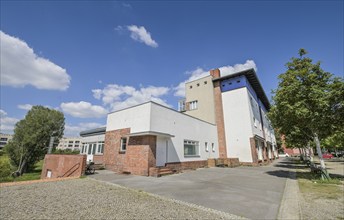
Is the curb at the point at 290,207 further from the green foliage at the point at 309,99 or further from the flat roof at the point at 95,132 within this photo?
the flat roof at the point at 95,132

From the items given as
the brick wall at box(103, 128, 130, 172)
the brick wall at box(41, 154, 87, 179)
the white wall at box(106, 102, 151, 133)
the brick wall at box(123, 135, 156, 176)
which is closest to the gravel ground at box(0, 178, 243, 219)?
the brick wall at box(41, 154, 87, 179)

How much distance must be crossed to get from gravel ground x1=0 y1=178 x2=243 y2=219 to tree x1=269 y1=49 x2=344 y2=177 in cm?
947

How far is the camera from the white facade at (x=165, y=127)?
13.6 meters

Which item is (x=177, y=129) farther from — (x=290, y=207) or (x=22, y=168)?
(x=22, y=168)

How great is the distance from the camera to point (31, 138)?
24922 millimetres

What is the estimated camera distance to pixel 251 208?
5.45 m

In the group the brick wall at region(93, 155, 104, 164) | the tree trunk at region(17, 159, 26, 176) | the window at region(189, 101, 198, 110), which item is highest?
the window at region(189, 101, 198, 110)

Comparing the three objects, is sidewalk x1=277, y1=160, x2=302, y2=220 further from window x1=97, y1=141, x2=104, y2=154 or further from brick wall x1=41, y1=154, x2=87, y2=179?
window x1=97, y1=141, x2=104, y2=154

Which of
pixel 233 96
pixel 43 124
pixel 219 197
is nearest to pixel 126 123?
pixel 219 197

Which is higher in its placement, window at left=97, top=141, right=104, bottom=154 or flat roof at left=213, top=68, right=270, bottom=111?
flat roof at left=213, top=68, right=270, bottom=111

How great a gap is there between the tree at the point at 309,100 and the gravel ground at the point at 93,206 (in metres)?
9.47

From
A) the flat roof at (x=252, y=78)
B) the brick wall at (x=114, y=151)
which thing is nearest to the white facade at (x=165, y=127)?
the brick wall at (x=114, y=151)

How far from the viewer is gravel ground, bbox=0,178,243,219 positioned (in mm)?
4793

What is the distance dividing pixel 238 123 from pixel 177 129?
10.7 meters
